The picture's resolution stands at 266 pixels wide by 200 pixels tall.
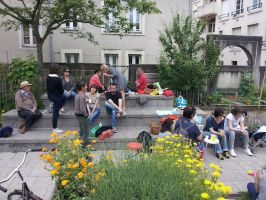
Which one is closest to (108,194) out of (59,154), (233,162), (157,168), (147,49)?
(157,168)

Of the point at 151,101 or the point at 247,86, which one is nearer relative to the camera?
the point at 151,101

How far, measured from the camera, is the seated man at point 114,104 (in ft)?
23.2

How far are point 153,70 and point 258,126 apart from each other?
5349 millimetres

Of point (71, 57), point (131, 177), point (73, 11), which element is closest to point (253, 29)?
point (71, 57)

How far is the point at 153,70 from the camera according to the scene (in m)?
11.2

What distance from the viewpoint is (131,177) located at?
249 cm

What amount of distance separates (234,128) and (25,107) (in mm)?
5731

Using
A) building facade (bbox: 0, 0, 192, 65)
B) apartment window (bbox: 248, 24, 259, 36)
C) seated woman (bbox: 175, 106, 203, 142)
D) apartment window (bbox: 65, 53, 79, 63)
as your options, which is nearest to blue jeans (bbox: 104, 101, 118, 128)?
seated woman (bbox: 175, 106, 203, 142)

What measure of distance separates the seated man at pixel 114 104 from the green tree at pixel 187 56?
3814 mm

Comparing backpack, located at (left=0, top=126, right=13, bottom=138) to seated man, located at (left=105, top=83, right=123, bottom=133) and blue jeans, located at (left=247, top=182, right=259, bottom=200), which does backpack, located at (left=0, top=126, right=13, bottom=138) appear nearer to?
seated man, located at (left=105, top=83, right=123, bottom=133)

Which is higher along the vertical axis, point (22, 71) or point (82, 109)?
point (22, 71)

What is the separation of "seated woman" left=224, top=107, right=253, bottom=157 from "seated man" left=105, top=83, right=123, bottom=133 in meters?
2.99

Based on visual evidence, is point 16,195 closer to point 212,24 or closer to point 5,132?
point 5,132

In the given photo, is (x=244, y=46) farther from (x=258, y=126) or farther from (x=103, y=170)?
(x=103, y=170)
